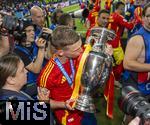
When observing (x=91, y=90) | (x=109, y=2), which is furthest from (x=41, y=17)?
(x=109, y=2)

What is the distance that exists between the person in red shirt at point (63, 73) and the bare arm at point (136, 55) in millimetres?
741

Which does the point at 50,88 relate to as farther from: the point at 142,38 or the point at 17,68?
the point at 142,38

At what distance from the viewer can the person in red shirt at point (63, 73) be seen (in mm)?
3371

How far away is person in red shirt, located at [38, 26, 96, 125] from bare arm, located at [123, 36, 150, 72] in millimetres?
741

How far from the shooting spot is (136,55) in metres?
3.94

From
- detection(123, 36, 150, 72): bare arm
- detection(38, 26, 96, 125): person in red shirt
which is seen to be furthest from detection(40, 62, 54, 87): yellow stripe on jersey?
detection(123, 36, 150, 72): bare arm

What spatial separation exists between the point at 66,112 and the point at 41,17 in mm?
2528

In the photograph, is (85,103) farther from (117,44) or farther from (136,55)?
(117,44)

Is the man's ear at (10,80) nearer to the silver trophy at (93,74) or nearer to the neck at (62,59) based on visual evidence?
the silver trophy at (93,74)

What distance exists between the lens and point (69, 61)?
3582 millimetres

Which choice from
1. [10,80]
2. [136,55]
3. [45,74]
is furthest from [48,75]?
[136,55]

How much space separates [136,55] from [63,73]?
0.97 metres

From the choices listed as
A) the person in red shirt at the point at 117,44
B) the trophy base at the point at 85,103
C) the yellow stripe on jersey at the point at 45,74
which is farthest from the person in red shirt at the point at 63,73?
the person in red shirt at the point at 117,44

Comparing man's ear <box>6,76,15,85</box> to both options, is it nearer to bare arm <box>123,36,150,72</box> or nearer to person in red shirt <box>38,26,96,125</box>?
person in red shirt <box>38,26,96,125</box>
